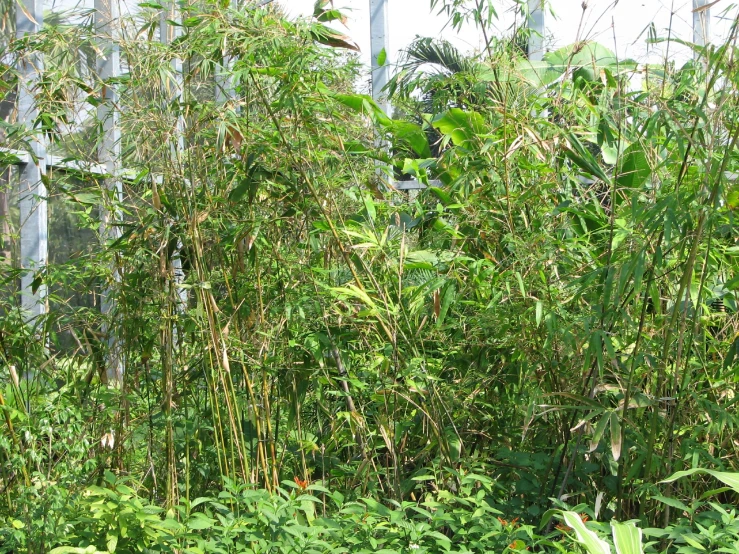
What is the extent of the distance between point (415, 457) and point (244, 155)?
1.00 metres

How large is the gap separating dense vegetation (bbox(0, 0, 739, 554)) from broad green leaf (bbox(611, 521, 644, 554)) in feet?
1.04

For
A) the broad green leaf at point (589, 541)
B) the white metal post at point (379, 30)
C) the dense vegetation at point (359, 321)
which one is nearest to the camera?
the broad green leaf at point (589, 541)

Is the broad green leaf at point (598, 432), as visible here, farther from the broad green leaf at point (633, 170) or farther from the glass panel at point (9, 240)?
the glass panel at point (9, 240)

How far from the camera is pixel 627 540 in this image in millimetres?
1562

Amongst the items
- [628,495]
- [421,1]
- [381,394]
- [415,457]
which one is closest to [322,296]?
[381,394]

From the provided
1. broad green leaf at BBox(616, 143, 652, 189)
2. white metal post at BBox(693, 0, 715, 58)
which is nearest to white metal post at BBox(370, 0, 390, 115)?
white metal post at BBox(693, 0, 715, 58)

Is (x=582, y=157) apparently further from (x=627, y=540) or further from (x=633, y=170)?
(x=627, y=540)

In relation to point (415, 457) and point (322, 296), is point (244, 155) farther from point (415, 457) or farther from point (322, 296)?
point (415, 457)

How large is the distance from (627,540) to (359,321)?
3.30 feet

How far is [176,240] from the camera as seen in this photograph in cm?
237

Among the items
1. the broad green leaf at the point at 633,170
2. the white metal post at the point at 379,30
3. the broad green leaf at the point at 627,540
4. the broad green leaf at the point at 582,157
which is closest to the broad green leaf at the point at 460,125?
the broad green leaf at the point at 582,157

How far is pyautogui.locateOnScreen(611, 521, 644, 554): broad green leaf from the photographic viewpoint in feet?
5.08

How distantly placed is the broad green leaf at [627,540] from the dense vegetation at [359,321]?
32 centimetres

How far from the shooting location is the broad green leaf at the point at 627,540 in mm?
1548
